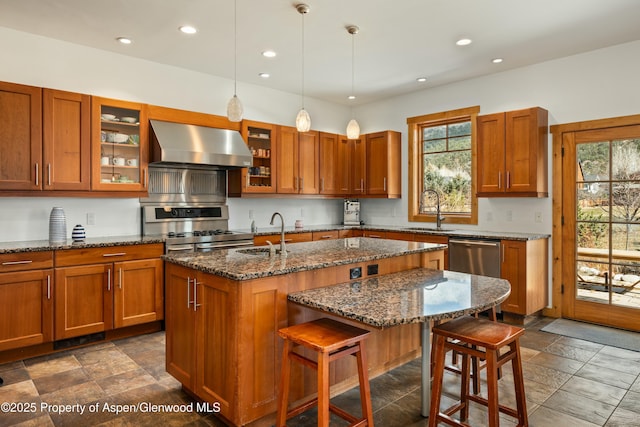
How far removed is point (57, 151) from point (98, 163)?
13.7 inches

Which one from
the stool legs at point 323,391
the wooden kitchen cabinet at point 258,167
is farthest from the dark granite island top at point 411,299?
the wooden kitchen cabinet at point 258,167

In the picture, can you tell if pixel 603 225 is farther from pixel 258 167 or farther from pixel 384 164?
pixel 258 167

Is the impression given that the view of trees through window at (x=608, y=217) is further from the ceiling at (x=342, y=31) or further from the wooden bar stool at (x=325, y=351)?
the wooden bar stool at (x=325, y=351)

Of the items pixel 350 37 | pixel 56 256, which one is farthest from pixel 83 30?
pixel 350 37

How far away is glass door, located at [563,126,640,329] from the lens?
405cm

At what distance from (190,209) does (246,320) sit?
300 cm

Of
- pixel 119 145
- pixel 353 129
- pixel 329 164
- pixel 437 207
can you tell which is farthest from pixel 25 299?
pixel 437 207

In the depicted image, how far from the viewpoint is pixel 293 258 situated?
106 inches

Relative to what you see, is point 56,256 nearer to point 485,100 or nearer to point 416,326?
point 416,326

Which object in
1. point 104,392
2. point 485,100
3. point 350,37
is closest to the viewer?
point 104,392

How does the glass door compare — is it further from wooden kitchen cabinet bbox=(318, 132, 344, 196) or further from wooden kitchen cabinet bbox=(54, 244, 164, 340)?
wooden kitchen cabinet bbox=(54, 244, 164, 340)

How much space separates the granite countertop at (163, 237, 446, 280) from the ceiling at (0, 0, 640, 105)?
76.3 inches

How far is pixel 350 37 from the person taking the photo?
153 inches

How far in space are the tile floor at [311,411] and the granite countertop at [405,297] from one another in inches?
30.1
